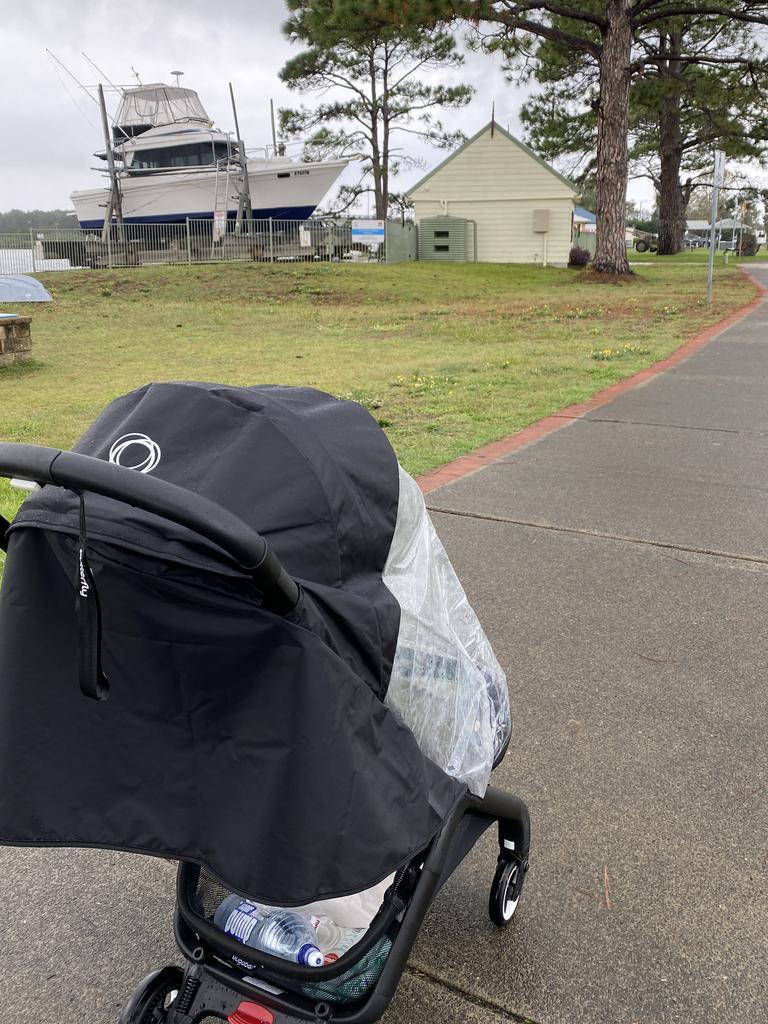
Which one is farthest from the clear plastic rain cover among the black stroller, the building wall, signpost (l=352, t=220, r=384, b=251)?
the building wall

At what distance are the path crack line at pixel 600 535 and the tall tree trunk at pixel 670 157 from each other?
2662cm

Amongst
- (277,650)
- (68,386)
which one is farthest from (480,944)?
(68,386)

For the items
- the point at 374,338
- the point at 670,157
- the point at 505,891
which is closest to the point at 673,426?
the point at 505,891

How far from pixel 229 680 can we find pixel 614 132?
2390 cm

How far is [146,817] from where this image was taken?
56.0 inches

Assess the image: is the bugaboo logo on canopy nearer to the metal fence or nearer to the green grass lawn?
the green grass lawn

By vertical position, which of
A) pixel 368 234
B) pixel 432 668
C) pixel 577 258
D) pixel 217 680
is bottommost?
pixel 432 668

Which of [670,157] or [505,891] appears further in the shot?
[670,157]

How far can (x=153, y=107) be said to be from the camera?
34.9 metres

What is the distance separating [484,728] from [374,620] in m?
0.50

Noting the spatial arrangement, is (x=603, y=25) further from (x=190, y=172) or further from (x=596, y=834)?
(x=596, y=834)

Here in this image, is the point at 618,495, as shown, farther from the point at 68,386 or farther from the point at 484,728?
the point at 68,386

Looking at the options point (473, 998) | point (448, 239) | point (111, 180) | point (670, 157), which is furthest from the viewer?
point (670, 157)

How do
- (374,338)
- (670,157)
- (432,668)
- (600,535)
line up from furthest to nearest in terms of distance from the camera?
(670,157) < (374,338) < (600,535) < (432,668)
